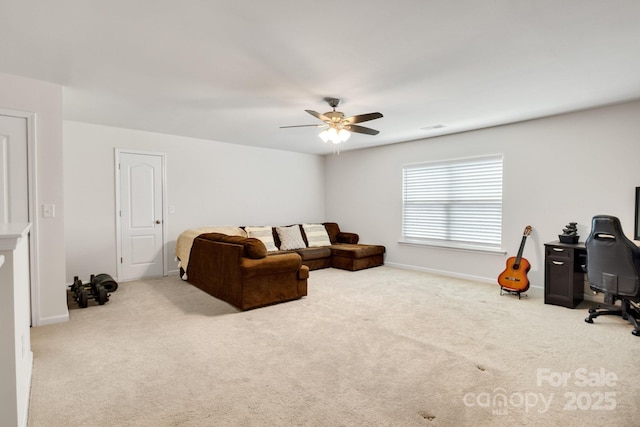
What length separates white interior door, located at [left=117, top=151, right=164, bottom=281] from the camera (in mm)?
5270

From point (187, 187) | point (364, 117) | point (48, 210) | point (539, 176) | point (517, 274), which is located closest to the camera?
point (48, 210)

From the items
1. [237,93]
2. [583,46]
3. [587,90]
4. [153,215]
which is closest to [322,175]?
[153,215]

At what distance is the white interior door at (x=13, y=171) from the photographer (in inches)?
124

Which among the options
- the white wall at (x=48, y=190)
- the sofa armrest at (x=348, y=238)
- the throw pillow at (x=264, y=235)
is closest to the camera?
the white wall at (x=48, y=190)

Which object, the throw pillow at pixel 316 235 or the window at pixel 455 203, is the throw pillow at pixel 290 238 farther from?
the window at pixel 455 203

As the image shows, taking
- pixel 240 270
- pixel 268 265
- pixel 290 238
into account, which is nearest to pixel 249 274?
pixel 240 270

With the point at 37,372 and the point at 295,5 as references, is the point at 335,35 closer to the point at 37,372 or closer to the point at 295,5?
the point at 295,5

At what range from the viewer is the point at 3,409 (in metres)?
1.56

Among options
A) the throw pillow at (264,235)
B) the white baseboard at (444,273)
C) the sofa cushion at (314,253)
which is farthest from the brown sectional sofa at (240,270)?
the white baseboard at (444,273)

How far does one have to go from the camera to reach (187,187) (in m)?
5.88

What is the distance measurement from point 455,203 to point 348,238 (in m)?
2.31

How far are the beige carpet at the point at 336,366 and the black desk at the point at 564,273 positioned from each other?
0.55 ft

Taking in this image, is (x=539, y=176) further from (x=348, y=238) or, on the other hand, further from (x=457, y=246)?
(x=348, y=238)

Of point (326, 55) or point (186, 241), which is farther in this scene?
point (186, 241)
